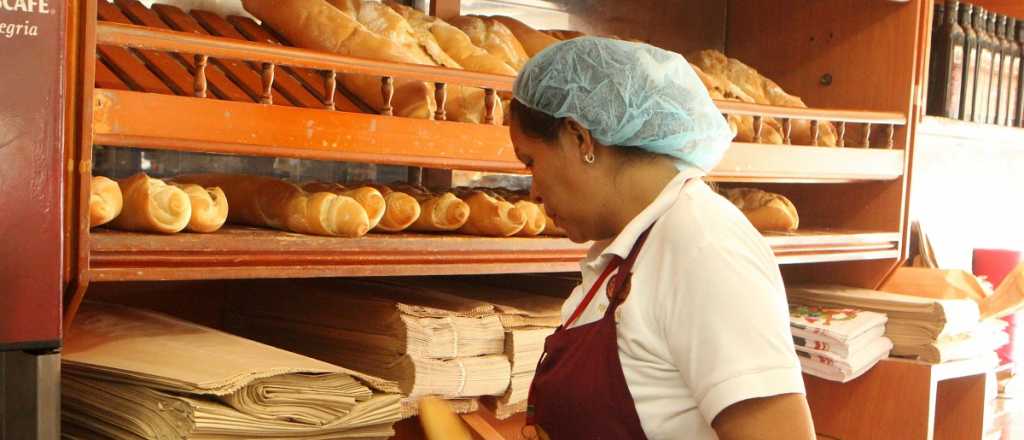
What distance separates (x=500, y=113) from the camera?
1607 mm

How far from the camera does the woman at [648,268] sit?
1021mm

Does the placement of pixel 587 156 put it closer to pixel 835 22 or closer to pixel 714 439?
pixel 714 439

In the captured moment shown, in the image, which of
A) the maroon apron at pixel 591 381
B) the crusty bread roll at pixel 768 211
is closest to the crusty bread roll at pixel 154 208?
the maroon apron at pixel 591 381

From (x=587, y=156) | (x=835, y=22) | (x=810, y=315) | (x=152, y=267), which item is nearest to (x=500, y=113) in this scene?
(x=587, y=156)

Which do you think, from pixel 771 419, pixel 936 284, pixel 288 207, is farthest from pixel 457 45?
pixel 936 284

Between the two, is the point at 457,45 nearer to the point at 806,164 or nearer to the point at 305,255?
the point at 305,255

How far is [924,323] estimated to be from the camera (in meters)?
2.26

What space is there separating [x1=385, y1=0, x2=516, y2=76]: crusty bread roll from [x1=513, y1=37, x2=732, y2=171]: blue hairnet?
1.54 feet

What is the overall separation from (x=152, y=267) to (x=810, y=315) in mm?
1587

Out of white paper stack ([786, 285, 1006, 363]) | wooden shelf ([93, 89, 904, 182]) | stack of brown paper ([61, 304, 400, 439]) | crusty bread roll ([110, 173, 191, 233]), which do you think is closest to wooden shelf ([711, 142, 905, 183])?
white paper stack ([786, 285, 1006, 363])

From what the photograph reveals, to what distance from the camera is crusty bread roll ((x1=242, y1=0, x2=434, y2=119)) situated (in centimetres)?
153

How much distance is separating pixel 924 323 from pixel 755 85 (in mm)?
659

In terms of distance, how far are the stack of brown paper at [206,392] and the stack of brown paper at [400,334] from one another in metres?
0.24

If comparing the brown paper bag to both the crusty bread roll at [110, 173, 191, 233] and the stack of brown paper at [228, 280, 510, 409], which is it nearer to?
the stack of brown paper at [228, 280, 510, 409]
